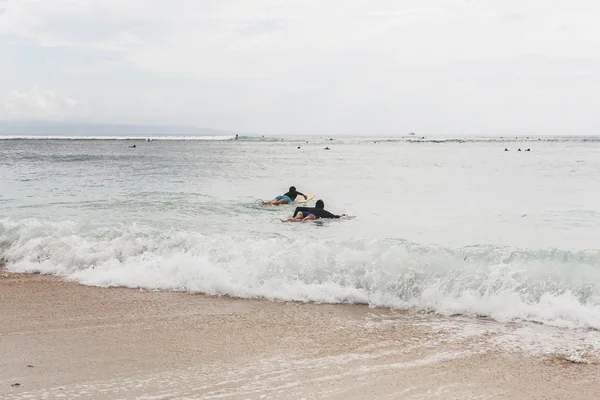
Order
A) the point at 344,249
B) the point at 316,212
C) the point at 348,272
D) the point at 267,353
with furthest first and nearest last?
the point at 316,212 < the point at 344,249 < the point at 348,272 < the point at 267,353

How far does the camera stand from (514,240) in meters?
13.1

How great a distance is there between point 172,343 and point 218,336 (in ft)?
1.85

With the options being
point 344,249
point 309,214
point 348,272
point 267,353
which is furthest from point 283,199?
point 267,353

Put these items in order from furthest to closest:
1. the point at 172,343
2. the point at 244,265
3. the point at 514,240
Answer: the point at 514,240, the point at 244,265, the point at 172,343

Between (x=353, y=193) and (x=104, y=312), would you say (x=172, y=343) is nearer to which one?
(x=104, y=312)

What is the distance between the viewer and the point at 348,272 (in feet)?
29.2

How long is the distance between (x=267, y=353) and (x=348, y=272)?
3.36 m

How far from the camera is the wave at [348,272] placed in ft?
25.0

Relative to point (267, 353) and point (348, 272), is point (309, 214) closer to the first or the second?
point (348, 272)

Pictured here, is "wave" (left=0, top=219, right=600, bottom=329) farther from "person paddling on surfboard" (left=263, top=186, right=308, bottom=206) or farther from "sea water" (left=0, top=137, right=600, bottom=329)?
"person paddling on surfboard" (left=263, top=186, right=308, bottom=206)

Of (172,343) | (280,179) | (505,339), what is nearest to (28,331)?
(172,343)

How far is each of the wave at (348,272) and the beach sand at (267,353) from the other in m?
0.46

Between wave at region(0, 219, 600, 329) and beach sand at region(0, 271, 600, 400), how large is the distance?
0.46m

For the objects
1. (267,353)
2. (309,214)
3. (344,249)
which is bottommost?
(267,353)
